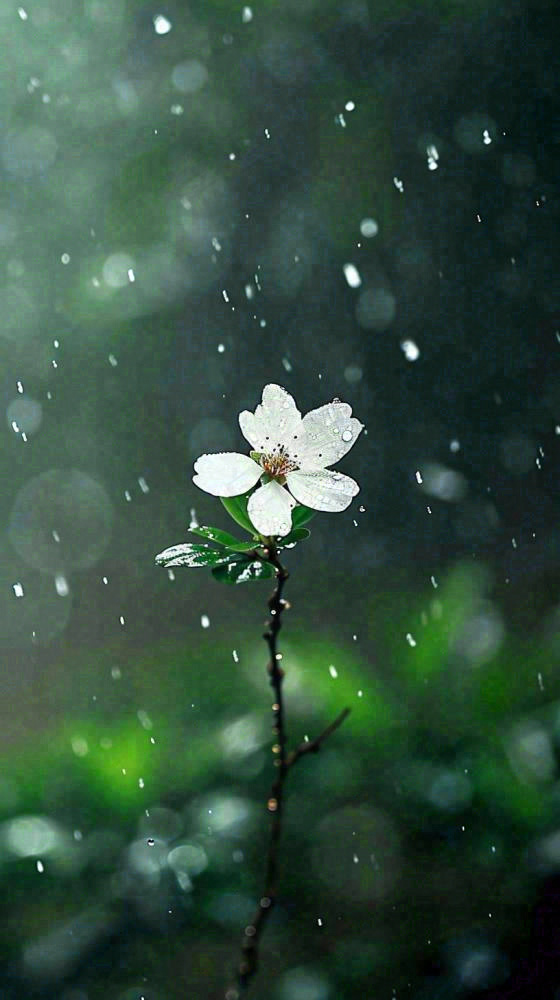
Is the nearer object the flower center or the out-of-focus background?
A: the flower center

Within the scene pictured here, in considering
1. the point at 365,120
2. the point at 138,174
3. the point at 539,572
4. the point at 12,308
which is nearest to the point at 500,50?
the point at 365,120

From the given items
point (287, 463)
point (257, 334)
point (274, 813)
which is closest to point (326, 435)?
point (287, 463)

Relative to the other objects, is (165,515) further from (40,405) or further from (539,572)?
(539,572)

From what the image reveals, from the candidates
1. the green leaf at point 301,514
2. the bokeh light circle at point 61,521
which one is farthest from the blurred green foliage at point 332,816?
the green leaf at point 301,514

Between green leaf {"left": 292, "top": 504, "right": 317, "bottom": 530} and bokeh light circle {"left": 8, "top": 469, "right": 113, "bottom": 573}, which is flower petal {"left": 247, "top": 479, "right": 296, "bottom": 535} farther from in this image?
bokeh light circle {"left": 8, "top": 469, "right": 113, "bottom": 573}

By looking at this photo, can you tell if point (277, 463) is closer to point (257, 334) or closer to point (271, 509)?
point (271, 509)

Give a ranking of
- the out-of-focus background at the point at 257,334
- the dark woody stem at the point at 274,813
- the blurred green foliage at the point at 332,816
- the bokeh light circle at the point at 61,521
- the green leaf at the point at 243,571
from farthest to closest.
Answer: the bokeh light circle at the point at 61,521 → the out-of-focus background at the point at 257,334 → the blurred green foliage at the point at 332,816 → the green leaf at the point at 243,571 → the dark woody stem at the point at 274,813

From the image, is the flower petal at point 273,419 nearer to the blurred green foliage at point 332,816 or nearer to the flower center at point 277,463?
the flower center at point 277,463

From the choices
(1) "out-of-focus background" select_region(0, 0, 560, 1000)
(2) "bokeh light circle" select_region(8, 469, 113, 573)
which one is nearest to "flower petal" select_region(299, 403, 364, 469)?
(1) "out-of-focus background" select_region(0, 0, 560, 1000)
